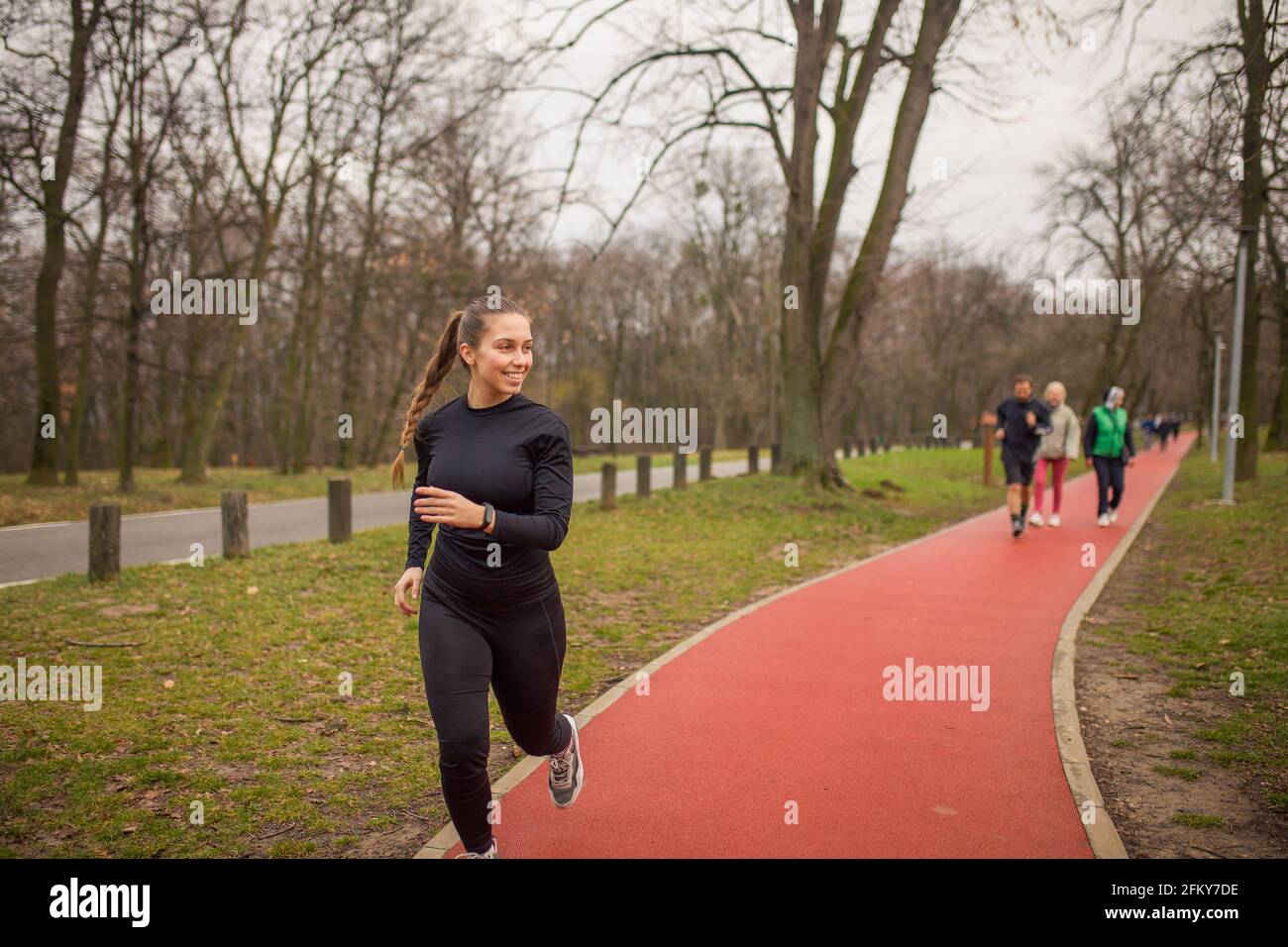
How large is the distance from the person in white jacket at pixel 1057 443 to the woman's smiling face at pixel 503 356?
1100cm

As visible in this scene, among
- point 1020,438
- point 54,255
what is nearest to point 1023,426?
point 1020,438

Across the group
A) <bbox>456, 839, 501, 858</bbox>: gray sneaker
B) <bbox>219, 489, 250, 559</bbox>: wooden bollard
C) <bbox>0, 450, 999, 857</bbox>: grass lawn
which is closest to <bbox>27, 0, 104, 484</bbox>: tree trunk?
<bbox>219, 489, 250, 559</bbox>: wooden bollard

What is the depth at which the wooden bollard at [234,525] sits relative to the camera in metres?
9.89

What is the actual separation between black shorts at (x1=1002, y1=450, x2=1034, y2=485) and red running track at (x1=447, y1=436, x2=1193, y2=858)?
4521mm

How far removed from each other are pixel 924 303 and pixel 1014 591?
42011 mm

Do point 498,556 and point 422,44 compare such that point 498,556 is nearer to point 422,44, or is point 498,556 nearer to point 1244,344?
point 1244,344

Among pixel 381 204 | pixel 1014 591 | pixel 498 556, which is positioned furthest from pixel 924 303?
pixel 498 556

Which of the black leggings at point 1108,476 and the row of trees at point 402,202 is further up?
the row of trees at point 402,202

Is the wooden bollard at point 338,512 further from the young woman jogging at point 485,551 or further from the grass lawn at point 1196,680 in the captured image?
the grass lawn at point 1196,680

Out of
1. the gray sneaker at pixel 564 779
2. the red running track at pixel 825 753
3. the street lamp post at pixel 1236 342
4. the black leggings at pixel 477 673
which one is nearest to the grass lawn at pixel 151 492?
the red running track at pixel 825 753

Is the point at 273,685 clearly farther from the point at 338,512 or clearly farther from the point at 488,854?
the point at 338,512

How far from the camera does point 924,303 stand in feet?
158

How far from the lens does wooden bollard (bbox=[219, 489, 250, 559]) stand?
989 centimetres

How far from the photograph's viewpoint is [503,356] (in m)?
3.37
